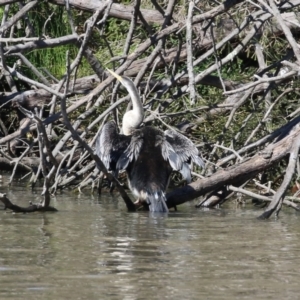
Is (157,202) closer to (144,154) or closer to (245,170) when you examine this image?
(144,154)

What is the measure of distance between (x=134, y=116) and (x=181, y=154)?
2.03ft

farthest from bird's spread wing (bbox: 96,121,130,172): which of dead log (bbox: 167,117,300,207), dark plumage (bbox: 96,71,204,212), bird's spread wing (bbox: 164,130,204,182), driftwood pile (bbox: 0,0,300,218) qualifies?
dead log (bbox: 167,117,300,207)

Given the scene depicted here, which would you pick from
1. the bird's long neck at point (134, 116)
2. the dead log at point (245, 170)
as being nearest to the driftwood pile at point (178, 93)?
the dead log at point (245, 170)

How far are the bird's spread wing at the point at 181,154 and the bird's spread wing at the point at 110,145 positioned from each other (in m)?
0.39

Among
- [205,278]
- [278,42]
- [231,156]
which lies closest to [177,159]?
[231,156]

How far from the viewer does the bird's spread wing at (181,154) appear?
27.2 ft

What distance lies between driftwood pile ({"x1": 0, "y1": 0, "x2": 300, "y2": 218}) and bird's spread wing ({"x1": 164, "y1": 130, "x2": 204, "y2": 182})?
6.9 inches

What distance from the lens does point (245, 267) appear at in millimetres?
5441

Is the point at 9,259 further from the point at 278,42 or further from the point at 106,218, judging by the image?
the point at 278,42

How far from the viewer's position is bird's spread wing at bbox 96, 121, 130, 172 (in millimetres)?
8453

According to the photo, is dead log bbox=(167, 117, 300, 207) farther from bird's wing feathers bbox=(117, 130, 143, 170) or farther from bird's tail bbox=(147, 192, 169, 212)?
bird's wing feathers bbox=(117, 130, 143, 170)

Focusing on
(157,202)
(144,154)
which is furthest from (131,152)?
(157,202)

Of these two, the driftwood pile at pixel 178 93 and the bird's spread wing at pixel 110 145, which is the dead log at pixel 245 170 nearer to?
the driftwood pile at pixel 178 93

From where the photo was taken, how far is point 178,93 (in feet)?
29.9
